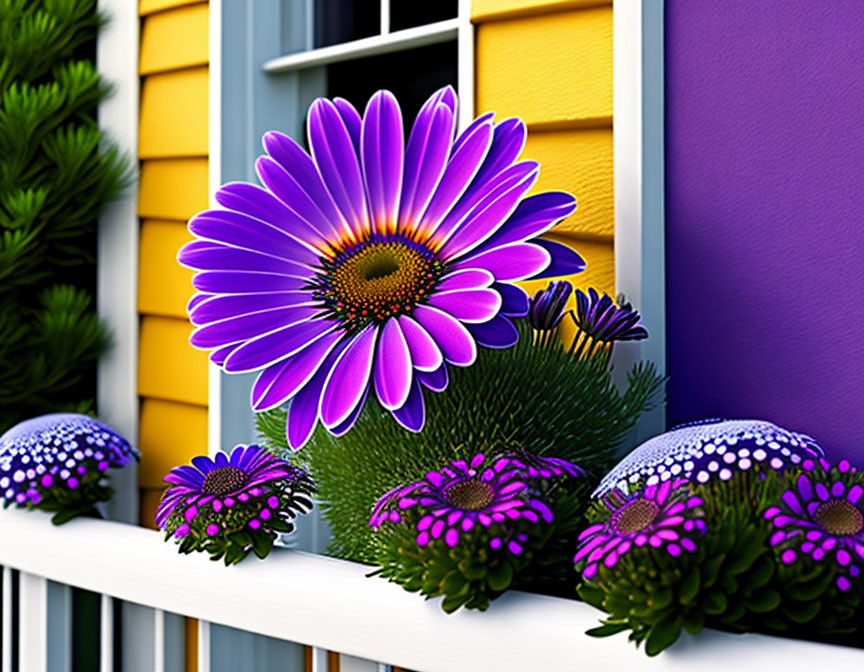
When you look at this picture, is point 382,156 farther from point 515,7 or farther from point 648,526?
point 648,526

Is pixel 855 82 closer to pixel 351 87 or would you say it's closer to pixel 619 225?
pixel 619 225

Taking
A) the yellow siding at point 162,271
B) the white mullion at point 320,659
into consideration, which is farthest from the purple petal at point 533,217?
the yellow siding at point 162,271

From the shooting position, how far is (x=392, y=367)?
960 millimetres

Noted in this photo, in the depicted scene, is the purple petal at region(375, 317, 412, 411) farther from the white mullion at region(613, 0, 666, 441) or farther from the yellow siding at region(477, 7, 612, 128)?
the yellow siding at region(477, 7, 612, 128)

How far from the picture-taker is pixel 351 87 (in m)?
1.78

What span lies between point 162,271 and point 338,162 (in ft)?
2.99

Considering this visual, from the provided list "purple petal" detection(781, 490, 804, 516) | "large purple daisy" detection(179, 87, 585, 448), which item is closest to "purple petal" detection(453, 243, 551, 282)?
"large purple daisy" detection(179, 87, 585, 448)

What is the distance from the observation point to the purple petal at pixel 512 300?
973mm

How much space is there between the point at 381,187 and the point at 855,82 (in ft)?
1.76

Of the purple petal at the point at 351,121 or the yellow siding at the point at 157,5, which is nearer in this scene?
the purple petal at the point at 351,121

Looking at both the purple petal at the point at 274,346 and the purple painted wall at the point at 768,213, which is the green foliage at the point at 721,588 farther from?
the purple petal at the point at 274,346

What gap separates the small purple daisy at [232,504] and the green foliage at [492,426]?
0.22 ft

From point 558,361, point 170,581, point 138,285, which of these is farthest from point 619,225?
point 138,285

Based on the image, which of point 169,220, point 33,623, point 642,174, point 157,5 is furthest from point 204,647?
point 157,5
